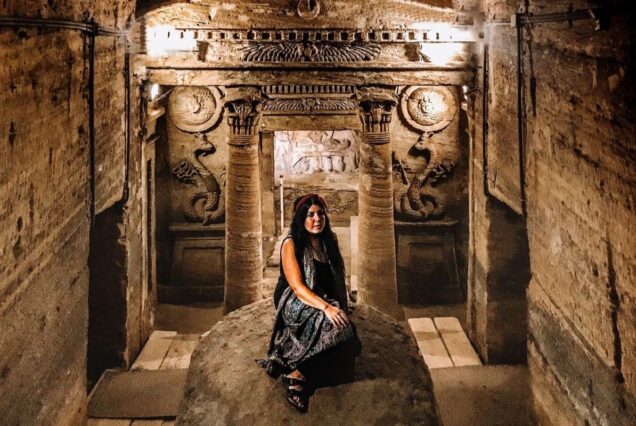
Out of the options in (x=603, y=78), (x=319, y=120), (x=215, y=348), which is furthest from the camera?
(x=319, y=120)

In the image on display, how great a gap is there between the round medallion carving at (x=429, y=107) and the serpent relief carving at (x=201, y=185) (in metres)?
3.51

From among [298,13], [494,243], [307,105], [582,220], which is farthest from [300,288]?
[307,105]

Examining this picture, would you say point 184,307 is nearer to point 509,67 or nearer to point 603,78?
point 509,67

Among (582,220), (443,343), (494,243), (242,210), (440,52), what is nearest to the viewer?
(582,220)

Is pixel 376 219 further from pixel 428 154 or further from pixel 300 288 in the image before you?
pixel 300 288

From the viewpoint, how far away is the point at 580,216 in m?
5.02

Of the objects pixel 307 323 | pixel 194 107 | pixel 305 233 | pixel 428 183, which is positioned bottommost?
pixel 307 323

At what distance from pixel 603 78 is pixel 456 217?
23.7ft

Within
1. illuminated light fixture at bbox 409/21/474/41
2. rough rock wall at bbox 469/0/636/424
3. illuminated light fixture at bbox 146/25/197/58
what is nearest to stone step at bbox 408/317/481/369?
rough rock wall at bbox 469/0/636/424

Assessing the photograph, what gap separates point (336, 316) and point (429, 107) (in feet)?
22.6

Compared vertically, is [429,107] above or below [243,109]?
above

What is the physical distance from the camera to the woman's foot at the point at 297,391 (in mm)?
4617

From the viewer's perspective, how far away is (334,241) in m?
5.11

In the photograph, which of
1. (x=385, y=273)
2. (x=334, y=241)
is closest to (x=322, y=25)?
(x=385, y=273)
